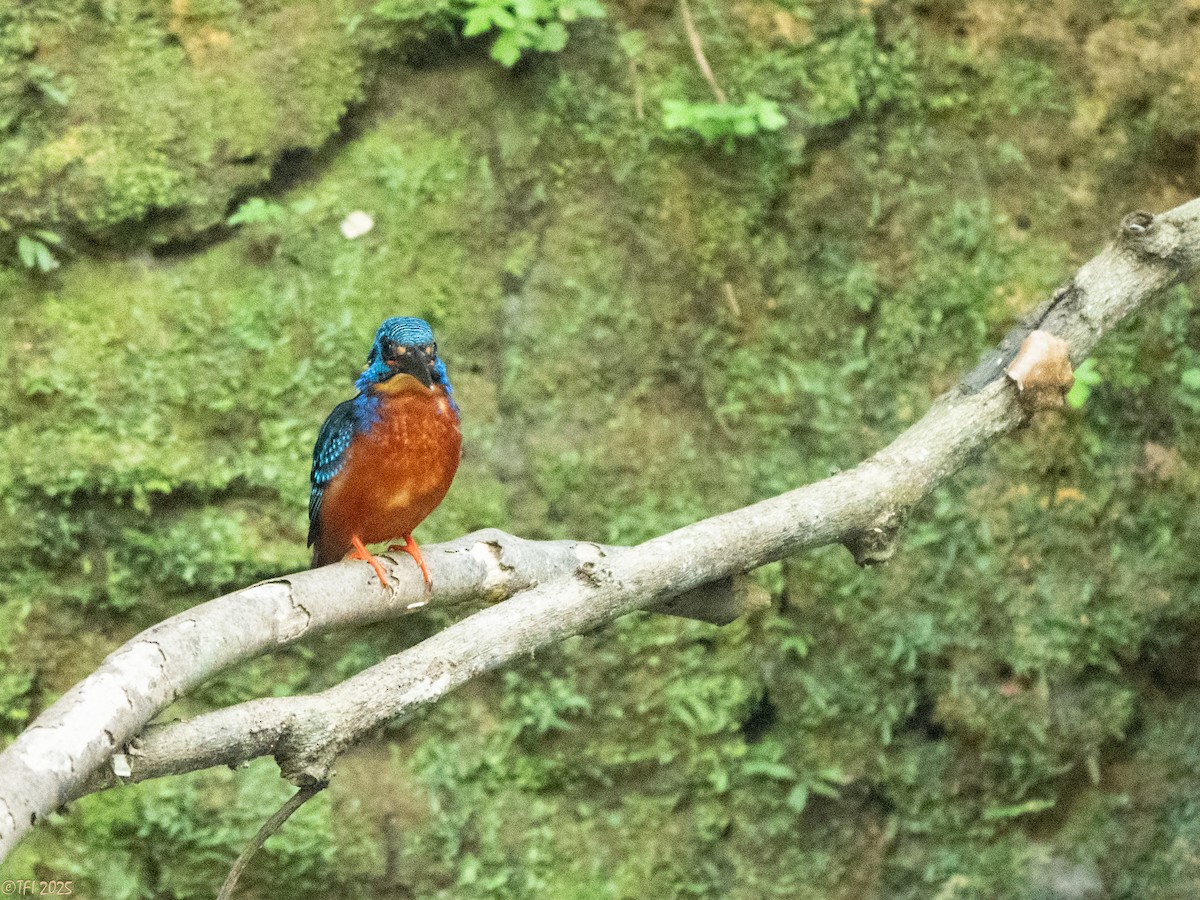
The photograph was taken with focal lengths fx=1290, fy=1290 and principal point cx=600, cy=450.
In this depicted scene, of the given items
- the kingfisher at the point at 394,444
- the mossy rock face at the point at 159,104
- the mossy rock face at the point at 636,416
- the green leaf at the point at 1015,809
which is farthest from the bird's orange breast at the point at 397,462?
the green leaf at the point at 1015,809

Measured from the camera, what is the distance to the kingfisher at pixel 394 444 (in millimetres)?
3135

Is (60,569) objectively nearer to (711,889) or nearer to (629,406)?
(629,406)

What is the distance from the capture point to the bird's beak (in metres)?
3.08

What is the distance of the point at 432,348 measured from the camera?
317 centimetres

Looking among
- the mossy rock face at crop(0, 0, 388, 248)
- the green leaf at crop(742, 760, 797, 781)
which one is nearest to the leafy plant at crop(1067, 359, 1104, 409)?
the green leaf at crop(742, 760, 797, 781)

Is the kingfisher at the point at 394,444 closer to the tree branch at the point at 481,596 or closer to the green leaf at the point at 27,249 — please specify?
the tree branch at the point at 481,596

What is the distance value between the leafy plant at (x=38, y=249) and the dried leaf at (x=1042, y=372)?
9.96ft

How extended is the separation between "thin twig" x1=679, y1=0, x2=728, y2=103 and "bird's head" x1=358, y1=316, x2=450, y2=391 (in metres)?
1.88

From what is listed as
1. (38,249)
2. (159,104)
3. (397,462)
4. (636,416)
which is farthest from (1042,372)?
(38,249)

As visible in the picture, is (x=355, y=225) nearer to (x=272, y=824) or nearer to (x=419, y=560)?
(x=419, y=560)

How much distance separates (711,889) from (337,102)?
310cm

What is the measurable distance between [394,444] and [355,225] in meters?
1.61

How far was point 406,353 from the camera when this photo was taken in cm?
309

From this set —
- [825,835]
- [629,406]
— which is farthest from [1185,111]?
[825,835]
